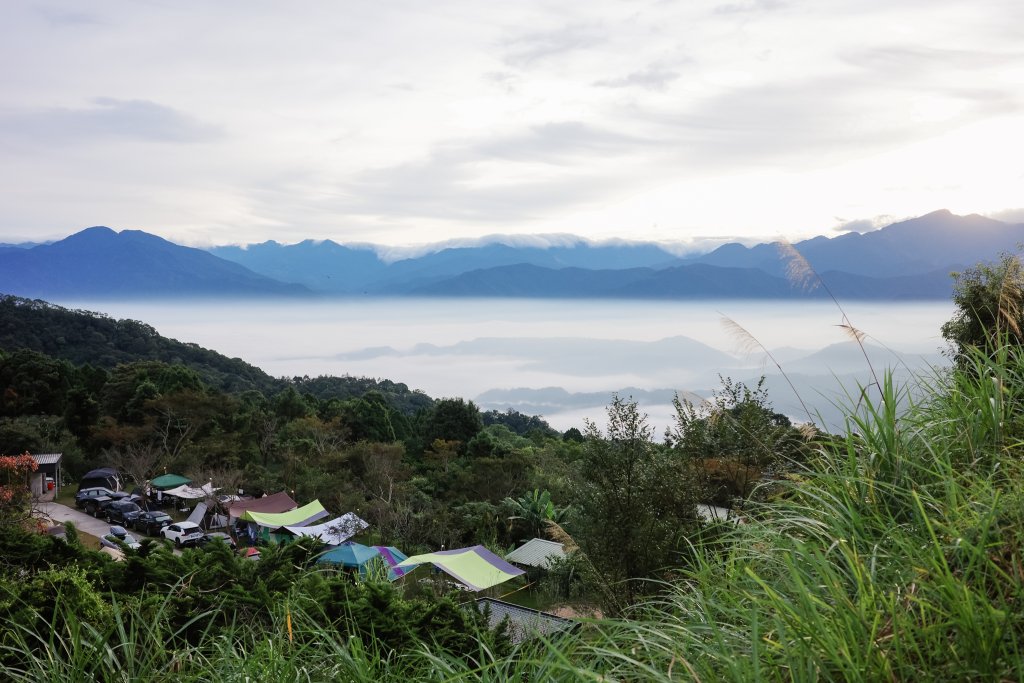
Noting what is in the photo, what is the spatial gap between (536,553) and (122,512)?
37.4ft

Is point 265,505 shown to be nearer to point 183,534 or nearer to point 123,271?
point 183,534

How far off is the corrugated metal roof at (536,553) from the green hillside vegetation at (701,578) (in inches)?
45.0

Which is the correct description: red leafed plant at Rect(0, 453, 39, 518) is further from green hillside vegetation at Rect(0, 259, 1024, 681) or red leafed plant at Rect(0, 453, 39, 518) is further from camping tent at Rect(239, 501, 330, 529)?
green hillside vegetation at Rect(0, 259, 1024, 681)

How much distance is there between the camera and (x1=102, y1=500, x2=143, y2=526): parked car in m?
18.0

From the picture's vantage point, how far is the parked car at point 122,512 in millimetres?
18000

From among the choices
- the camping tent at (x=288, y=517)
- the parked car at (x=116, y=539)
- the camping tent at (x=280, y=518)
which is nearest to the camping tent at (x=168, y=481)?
the parked car at (x=116, y=539)

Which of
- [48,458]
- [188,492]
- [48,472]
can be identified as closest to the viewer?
[188,492]

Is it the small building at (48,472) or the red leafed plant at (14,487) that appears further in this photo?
the small building at (48,472)

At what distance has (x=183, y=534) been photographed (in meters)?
16.4

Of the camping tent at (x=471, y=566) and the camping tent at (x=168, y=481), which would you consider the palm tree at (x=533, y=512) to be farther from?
the camping tent at (x=168, y=481)

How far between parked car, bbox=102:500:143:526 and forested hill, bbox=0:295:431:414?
19.9m

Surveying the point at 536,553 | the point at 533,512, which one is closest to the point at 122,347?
the point at 533,512

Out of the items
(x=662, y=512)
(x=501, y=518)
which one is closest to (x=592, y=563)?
(x=662, y=512)

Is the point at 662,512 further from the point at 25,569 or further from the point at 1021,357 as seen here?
the point at 25,569
